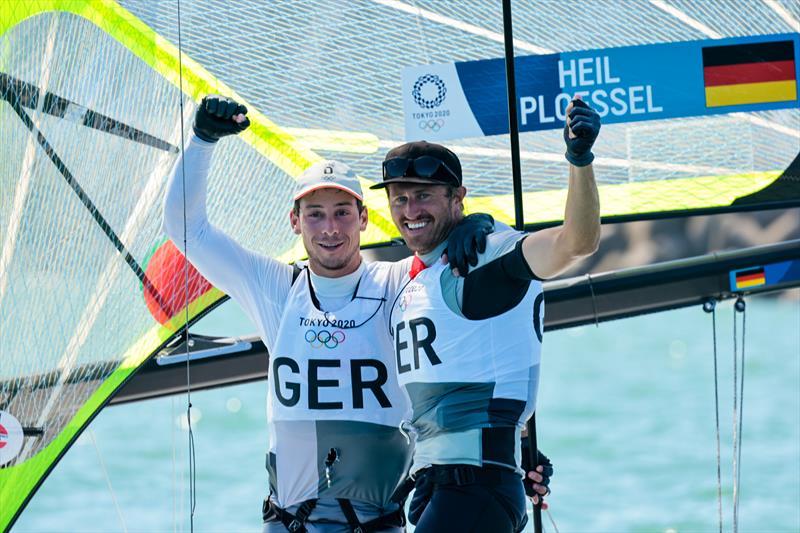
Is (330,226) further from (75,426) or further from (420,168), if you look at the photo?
(75,426)

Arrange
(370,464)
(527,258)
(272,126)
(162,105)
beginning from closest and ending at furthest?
1. (527,258)
2. (370,464)
3. (162,105)
4. (272,126)

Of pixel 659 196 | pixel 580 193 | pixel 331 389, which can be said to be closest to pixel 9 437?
pixel 331 389

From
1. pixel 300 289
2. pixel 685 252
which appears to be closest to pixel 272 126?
pixel 300 289

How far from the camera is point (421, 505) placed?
1951 millimetres

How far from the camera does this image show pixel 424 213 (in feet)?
6.66

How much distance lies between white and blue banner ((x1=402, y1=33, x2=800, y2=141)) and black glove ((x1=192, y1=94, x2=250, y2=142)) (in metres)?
0.78

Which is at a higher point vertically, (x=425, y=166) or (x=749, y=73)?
(x=749, y=73)

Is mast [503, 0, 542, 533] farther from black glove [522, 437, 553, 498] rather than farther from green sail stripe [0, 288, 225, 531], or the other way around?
green sail stripe [0, 288, 225, 531]

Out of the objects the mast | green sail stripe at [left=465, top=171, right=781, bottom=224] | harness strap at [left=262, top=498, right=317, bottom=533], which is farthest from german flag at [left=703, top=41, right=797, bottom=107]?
harness strap at [left=262, top=498, right=317, bottom=533]

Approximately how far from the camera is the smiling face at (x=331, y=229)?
2.14m

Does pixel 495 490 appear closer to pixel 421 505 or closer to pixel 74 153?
pixel 421 505

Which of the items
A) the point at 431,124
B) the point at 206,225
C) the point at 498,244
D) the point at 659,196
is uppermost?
the point at 431,124

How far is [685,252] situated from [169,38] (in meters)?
1.22

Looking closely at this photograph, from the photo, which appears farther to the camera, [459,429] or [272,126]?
[272,126]
